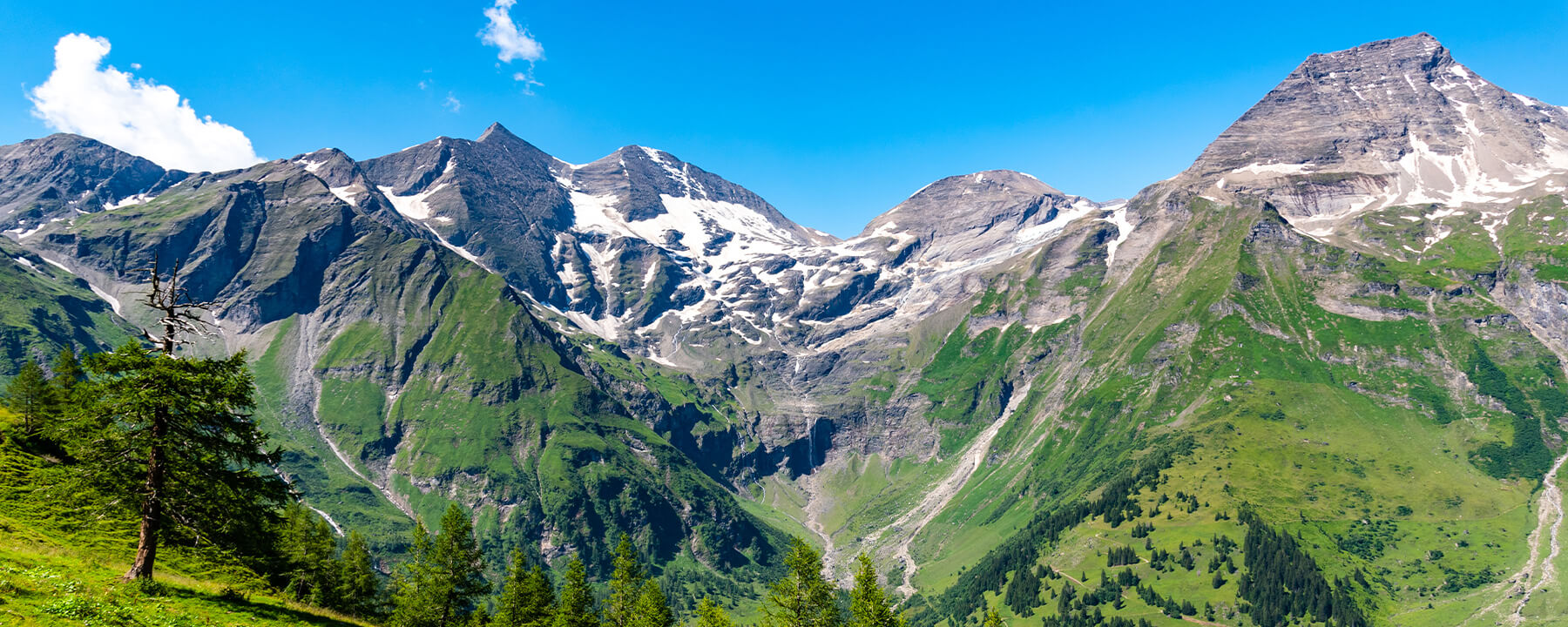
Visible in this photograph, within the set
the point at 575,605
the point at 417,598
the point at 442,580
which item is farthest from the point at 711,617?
the point at 417,598

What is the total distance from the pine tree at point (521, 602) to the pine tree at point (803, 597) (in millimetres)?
20571

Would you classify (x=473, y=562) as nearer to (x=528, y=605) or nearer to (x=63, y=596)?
(x=528, y=605)

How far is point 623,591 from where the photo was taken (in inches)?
2470

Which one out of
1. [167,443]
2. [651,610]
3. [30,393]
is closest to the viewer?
[167,443]

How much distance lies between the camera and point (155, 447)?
29.6 metres

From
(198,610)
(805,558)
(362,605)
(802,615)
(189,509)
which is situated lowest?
(362,605)

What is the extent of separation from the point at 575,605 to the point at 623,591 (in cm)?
401

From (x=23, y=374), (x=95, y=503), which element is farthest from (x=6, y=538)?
(x=23, y=374)

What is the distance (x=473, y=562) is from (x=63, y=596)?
1330 inches

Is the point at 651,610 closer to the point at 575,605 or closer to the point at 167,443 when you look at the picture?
the point at 575,605

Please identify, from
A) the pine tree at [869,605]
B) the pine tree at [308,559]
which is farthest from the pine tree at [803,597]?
the pine tree at [308,559]

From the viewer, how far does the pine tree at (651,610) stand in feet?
193

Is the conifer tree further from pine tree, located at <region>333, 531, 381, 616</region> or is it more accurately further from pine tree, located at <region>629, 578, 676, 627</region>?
pine tree, located at <region>333, 531, 381, 616</region>

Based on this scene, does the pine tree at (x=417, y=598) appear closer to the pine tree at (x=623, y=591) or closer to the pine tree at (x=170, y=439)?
the pine tree at (x=623, y=591)
